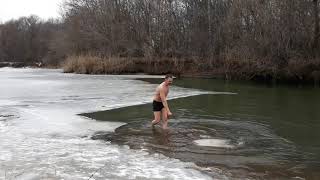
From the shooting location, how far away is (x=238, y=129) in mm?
14805

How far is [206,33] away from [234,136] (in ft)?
120

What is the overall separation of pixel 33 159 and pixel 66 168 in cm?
115

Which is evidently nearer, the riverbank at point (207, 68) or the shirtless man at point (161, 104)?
the shirtless man at point (161, 104)

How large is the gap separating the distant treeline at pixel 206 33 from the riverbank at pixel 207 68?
0.26 feet

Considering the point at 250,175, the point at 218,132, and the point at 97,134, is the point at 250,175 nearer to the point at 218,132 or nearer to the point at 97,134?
the point at 218,132

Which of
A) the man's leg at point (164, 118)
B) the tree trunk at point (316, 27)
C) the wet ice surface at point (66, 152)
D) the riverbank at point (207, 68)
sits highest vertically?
the tree trunk at point (316, 27)

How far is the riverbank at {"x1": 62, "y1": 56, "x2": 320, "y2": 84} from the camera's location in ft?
117

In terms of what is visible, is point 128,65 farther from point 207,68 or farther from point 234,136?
point 234,136

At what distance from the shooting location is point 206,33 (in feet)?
162

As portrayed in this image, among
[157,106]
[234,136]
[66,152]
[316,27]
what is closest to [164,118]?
[157,106]

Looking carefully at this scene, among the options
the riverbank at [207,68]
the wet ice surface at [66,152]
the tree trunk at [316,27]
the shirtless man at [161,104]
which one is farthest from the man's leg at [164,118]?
the tree trunk at [316,27]

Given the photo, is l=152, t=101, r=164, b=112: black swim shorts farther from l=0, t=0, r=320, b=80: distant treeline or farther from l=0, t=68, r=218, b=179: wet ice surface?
l=0, t=0, r=320, b=80: distant treeline

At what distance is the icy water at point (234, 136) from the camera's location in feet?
33.3

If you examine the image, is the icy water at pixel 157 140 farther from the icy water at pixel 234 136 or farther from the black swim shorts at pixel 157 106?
the black swim shorts at pixel 157 106
